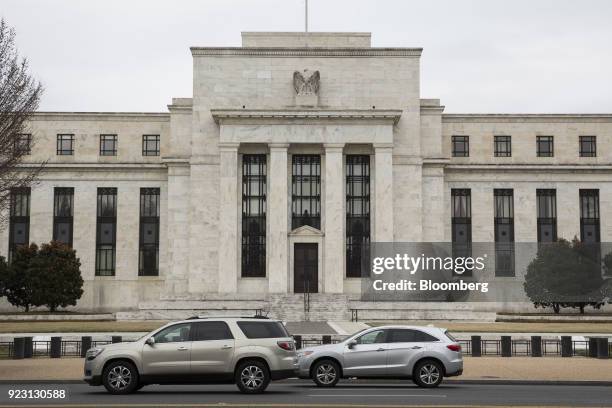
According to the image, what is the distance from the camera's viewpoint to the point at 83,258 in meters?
79.9

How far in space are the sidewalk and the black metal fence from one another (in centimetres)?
81

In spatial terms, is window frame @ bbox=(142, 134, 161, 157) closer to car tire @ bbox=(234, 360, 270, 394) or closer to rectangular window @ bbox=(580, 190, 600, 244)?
rectangular window @ bbox=(580, 190, 600, 244)

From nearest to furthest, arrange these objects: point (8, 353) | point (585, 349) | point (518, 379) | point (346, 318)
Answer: point (518, 379) < point (8, 353) < point (585, 349) < point (346, 318)

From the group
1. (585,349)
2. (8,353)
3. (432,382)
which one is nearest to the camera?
(432,382)

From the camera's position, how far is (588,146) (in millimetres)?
81875

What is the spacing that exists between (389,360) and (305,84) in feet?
168

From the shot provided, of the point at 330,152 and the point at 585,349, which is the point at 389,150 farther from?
the point at 585,349

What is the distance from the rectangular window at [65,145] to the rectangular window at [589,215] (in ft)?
146

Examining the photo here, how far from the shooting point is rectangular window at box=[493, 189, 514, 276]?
8056 centimetres

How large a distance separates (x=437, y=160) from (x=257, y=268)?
687 inches

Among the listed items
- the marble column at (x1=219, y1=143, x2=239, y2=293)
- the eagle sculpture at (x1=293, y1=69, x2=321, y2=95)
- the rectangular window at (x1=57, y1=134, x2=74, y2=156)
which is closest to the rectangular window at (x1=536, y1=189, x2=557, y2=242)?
the eagle sculpture at (x1=293, y1=69, x2=321, y2=95)

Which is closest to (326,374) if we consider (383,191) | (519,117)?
(383,191)

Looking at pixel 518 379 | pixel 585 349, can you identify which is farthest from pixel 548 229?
pixel 518 379

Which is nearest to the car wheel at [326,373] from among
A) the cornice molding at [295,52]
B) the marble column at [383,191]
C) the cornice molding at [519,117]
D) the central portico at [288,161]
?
the central portico at [288,161]
